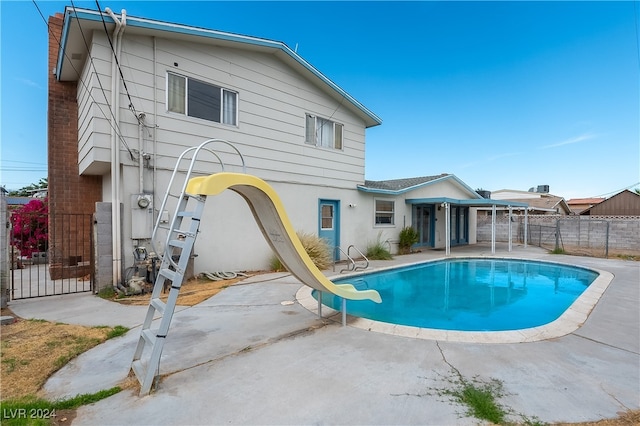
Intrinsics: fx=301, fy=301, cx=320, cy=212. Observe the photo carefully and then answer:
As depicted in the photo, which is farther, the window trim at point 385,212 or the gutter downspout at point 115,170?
the window trim at point 385,212

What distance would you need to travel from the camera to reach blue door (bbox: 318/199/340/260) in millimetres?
11359

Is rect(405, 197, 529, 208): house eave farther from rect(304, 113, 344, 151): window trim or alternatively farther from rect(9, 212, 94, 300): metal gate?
rect(9, 212, 94, 300): metal gate

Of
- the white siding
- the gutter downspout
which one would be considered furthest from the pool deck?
the white siding

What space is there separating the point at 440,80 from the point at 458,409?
17620mm

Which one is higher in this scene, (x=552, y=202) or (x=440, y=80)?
(x=440, y=80)

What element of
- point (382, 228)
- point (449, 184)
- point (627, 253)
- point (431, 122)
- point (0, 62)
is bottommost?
point (627, 253)

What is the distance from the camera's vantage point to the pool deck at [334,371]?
8.38ft

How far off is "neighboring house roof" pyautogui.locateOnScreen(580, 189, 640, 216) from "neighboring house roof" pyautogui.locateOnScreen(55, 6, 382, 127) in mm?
29113

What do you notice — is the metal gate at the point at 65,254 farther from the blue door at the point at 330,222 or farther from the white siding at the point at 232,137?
the blue door at the point at 330,222

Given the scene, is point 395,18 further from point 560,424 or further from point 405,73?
point 560,424

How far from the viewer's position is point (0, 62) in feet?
21.8

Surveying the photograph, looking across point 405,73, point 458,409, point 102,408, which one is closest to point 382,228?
point 405,73

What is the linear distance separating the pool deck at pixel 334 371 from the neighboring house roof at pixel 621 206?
28753 mm
